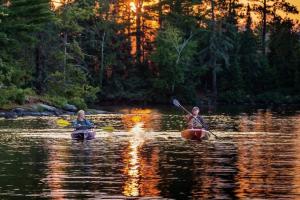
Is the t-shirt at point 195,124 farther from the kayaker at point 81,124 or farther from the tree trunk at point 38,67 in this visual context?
the tree trunk at point 38,67

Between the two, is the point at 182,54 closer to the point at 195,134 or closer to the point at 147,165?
the point at 195,134

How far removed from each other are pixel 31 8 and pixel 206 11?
35.6 meters

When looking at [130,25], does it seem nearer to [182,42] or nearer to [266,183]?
[182,42]

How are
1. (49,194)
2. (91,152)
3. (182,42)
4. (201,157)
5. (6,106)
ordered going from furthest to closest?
1. (182,42)
2. (6,106)
3. (91,152)
4. (201,157)
5. (49,194)

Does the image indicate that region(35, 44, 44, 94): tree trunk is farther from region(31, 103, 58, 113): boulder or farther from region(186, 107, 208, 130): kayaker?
region(186, 107, 208, 130): kayaker

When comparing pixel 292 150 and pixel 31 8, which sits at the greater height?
pixel 31 8

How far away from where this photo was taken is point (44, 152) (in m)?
31.6

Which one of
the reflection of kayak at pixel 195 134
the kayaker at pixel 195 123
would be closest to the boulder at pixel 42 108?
the kayaker at pixel 195 123

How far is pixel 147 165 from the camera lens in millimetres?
26969

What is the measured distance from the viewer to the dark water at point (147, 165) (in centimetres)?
2100

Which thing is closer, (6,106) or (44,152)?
(44,152)

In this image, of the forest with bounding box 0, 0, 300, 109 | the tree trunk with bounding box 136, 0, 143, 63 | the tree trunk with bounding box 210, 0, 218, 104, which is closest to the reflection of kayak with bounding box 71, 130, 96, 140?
the forest with bounding box 0, 0, 300, 109

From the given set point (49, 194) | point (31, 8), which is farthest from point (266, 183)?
point (31, 8)

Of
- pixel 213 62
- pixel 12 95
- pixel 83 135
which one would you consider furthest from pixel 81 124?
pixel 213 62
